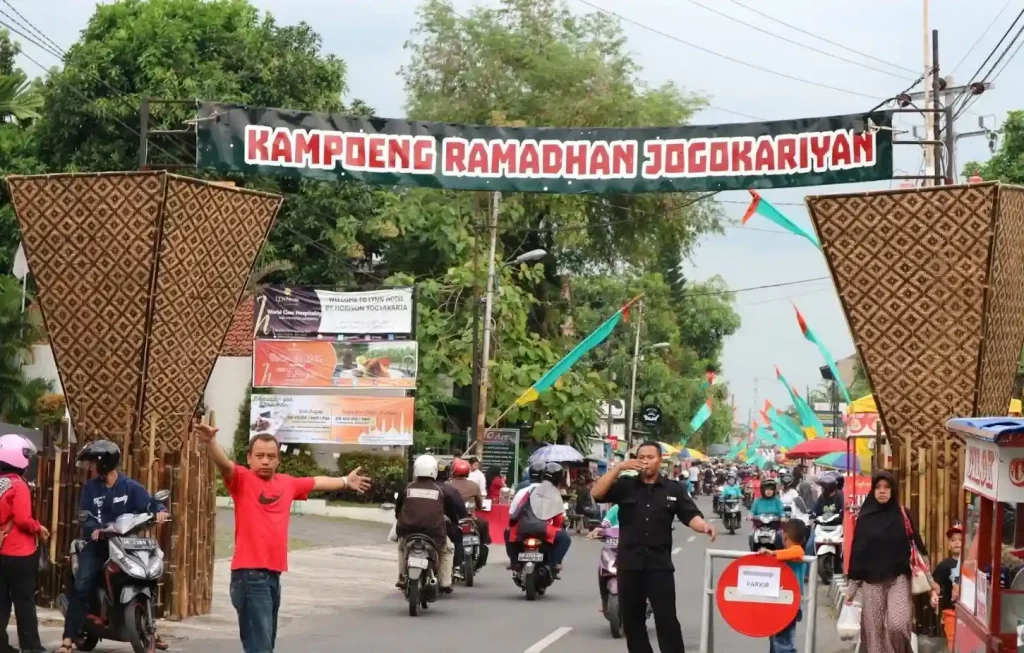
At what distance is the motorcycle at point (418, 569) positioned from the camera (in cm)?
1608

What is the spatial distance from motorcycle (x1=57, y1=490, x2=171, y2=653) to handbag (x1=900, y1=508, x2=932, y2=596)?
539 centimetres

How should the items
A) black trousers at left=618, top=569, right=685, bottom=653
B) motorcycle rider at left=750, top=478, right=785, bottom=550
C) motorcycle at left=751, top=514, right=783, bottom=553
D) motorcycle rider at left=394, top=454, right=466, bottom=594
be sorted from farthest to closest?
motorcycle rider at left=750, top=478, right=785, bottom=550
motorcycle at left=751, top=514, right=783, bottom=553
motorcycle rider at left=394, top=454, right=466, bottom=594
black trousers at left=618, top=569, right=685, bottom=653

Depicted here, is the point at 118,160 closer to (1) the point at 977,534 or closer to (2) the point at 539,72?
(2) the point at 539,72

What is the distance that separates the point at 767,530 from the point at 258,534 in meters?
12.2

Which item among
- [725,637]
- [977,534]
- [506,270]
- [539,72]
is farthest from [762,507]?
[539,72]

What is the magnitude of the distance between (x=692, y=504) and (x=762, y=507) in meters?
10.1

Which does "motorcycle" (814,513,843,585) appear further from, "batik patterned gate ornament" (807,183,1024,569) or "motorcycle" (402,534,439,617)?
"batik patterned gate ornament" (807,183,1024,569)

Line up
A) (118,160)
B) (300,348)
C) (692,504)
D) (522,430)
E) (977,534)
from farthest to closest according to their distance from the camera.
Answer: (522,430) → (118,160) → (300,348) → (692,504) → (977,534)

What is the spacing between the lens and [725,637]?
15.3 meters

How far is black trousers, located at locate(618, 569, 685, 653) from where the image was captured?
32.6 feet

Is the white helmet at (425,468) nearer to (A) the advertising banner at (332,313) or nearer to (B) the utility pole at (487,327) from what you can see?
(B) the utility pole at (487,327)

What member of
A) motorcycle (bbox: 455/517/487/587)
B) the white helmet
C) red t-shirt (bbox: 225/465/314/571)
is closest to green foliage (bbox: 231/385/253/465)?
motorcycle (bbox: 455/517/487/587)

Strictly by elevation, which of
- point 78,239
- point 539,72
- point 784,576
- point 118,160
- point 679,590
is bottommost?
point 679,590

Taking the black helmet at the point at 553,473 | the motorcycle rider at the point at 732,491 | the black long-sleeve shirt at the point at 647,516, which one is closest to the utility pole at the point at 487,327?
the motorcycle rider at the point at 732,491
